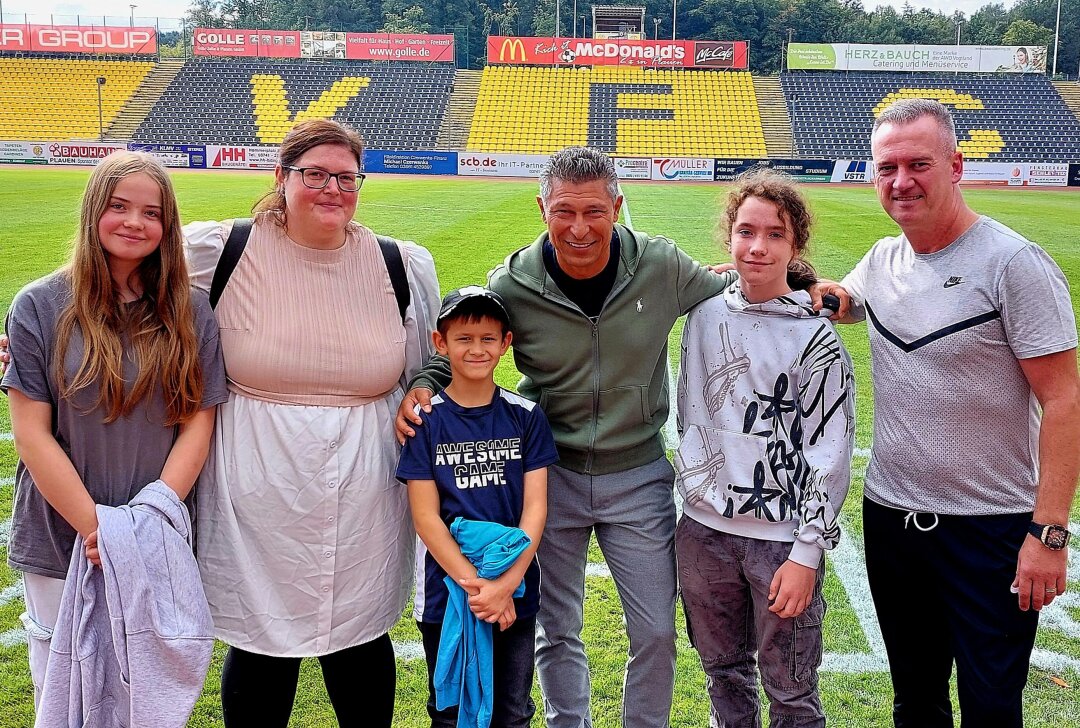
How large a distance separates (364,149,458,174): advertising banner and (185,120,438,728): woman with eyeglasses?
33781 mm

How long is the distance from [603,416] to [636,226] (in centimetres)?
1569

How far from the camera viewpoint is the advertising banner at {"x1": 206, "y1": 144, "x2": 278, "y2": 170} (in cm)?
3416

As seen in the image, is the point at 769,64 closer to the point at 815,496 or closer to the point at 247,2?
the point at 247,2

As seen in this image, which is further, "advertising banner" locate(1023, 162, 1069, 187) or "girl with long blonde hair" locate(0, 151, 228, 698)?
"advertising banner" locate(1023, 162, 1069, 187)

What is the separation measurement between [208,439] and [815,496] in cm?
185

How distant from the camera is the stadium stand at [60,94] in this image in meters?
42.0

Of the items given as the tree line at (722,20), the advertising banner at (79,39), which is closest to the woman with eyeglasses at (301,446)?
the advertising banner at (79,39)

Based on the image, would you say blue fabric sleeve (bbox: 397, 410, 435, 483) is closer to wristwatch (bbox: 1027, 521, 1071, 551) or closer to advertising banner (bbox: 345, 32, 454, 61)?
wristwatch (bbox: 1027, 521, 1071, 551)

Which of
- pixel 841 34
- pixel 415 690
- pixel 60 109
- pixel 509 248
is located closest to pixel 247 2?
pixel 60 109

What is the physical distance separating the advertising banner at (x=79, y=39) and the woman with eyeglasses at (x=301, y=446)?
58.8 m

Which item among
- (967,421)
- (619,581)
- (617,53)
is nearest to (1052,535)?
(967,421)

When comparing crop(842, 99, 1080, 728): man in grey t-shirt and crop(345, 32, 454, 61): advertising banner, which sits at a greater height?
crop(345, 32, 454, 61): advertising banner

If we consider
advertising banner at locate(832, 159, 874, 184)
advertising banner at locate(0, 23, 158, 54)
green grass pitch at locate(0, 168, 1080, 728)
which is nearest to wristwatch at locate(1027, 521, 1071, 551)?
green grass pitch at locate(0, 168, 1080, 728)

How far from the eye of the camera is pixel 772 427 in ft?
8.94
